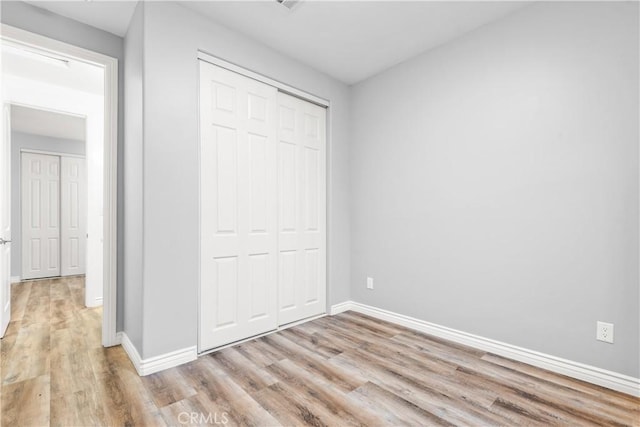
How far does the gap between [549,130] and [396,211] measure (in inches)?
54.9

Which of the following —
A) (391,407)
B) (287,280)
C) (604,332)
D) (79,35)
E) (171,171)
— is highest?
(79,35)

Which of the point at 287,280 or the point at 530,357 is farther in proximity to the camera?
the point at 287,280

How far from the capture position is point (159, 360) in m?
2.11

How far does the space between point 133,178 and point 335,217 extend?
197 centimetres

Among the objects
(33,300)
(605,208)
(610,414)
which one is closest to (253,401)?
(610,414)

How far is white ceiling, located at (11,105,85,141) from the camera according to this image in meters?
4.38

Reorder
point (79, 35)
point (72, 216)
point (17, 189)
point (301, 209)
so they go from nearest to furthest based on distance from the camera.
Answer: point (79, 35) → point (301, 209) → point (17, 189) → point (72, 216)

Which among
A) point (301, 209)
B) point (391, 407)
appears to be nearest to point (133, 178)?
point (301, 209)

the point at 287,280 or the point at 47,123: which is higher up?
the point at 47,123

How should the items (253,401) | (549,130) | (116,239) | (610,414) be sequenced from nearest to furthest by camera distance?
1. (610,414)
2. (253,401)
3. (549,130)
4. (116,239)

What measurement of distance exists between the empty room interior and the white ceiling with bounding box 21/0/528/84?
21 mm

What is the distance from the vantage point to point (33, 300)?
3955 mm

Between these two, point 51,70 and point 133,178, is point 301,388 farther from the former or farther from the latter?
point 51,70

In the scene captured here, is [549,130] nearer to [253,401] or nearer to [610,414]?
[610,414]
